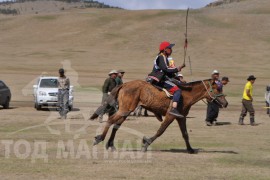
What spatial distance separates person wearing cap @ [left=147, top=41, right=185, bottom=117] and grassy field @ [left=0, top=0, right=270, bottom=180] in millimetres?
1229

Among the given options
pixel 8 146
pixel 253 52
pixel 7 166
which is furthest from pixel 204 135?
pixel 253 52

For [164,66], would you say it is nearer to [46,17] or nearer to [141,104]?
[141,104]

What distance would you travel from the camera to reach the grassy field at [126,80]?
12578 mm

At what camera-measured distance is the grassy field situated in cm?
1258

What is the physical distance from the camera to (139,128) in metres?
21.3

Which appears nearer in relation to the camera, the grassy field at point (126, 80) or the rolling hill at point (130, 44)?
the grassy field at point (126, 80)

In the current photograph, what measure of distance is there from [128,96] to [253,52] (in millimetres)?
64900

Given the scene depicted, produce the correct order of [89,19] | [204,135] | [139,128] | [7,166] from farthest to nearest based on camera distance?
[89,19]
[139,128]
[204,135]
[7,166]

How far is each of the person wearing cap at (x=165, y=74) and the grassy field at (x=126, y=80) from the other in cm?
123

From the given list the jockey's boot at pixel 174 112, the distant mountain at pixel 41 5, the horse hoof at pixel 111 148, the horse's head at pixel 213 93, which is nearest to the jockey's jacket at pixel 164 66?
the jockey's boot at pixel 174 112

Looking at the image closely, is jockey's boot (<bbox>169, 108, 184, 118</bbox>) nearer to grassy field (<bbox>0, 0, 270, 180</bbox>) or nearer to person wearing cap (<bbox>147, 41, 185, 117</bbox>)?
person wearing cap (<bbox>147, 41, 185, 117</bbox>)

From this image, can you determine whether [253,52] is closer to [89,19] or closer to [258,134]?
[89,19]

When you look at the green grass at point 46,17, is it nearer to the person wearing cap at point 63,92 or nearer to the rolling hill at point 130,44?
the rolling hill at point 130,44

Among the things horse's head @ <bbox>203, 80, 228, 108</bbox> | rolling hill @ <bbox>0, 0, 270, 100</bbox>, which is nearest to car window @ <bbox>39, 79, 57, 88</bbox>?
rolling hill @ <bbox>0, 0, 270, 100</bbox>
